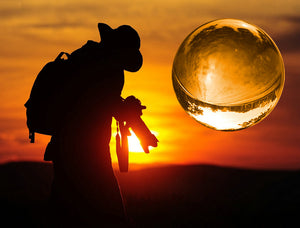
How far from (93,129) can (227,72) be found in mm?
1762

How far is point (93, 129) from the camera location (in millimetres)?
6312

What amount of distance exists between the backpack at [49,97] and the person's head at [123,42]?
524 millimetres

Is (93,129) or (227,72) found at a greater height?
(227,72)

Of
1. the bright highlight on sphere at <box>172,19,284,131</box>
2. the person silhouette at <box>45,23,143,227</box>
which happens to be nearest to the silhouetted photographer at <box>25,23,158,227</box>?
Answer: the person silhouette at <box>45,23,143,227</box>

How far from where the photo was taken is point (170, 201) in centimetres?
1142

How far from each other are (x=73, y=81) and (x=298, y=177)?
8.31 meters

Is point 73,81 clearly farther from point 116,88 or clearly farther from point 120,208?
point 120,208

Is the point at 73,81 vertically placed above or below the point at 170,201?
above

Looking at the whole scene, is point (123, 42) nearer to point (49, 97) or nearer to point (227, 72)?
point (49, 97)

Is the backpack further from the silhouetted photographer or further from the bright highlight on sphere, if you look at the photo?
the bright highlight on sphere

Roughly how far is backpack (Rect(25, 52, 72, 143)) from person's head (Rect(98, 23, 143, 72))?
A: 524mm

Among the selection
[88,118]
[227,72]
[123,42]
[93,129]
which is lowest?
[93,129]

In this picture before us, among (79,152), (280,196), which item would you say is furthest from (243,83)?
(280,196)

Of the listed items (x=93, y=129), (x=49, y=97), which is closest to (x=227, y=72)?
(x=93, y=129)
